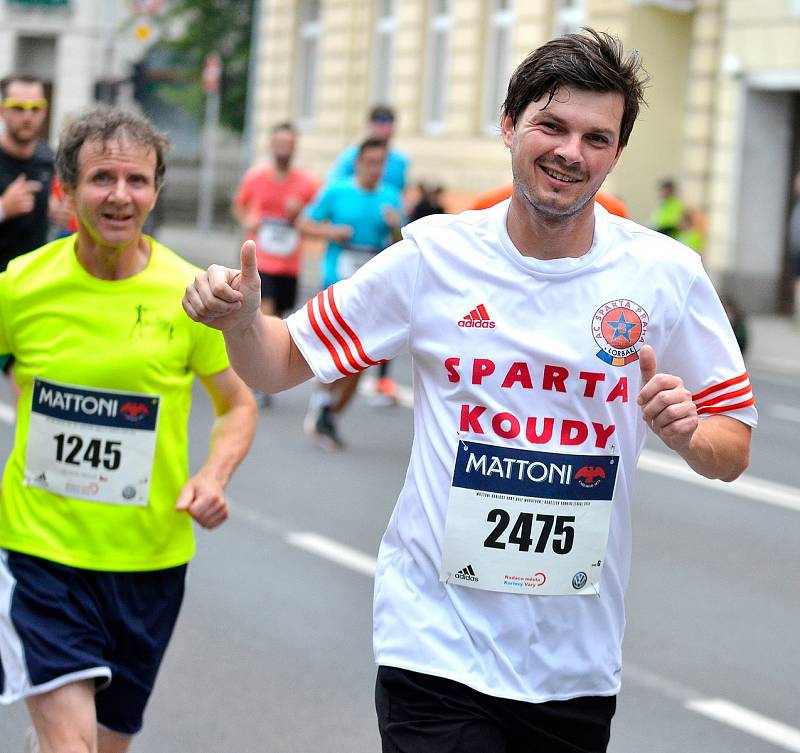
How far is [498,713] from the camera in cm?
315

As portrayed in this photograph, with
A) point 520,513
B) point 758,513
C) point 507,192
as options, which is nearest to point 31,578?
point 520,513

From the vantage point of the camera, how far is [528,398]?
3.12m

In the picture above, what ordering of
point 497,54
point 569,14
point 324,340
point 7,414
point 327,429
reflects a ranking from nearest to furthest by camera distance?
point 324,340, point 327,429, point 7,414, point 569,14, point 497,54

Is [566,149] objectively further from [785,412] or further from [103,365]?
[785,412]

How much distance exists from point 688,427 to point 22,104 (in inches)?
243

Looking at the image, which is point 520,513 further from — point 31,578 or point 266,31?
point 266,31

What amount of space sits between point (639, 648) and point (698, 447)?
3670mm

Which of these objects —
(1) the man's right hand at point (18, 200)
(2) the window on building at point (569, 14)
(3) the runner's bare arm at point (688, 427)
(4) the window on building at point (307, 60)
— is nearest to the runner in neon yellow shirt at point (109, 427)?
(3) the runner's bare arm at point (688, 427)

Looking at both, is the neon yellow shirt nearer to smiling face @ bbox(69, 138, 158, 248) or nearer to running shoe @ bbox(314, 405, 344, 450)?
smiling face @ bbox(69, 138, 158, 248)

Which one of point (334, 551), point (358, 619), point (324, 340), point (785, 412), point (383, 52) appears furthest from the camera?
point (383, 52)

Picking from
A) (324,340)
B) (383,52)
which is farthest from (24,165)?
(383,52)

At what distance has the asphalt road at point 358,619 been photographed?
550cm

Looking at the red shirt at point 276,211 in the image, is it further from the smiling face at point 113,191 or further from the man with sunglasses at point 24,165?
the smiling face at point 113,191

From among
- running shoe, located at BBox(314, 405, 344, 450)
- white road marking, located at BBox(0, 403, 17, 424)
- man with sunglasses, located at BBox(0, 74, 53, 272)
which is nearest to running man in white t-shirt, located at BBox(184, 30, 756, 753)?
man with sunglasses, located at BBox(0, 74, 53, 272)
